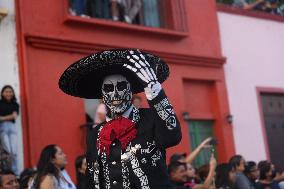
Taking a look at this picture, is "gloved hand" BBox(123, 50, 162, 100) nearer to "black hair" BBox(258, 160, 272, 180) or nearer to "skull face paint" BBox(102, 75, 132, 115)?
"skull face paint" BBox(102, 75, 132, 115)

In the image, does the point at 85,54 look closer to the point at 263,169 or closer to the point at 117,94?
the point at 263,169

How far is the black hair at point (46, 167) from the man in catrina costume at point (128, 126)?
88.0 inches

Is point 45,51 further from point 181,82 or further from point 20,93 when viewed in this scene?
point 181,82

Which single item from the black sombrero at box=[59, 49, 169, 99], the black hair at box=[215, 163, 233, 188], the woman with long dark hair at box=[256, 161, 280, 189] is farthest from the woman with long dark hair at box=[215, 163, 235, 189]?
the black sombrero at box=[59, 49, 169, 99]

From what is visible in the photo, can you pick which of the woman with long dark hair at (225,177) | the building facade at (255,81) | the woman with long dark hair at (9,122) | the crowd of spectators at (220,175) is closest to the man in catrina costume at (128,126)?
the crowd of spectators at (220,175)

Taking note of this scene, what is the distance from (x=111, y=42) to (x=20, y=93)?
2.11m

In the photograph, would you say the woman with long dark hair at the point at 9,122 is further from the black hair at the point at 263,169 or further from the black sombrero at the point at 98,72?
the black sombrero at the point at 98,72

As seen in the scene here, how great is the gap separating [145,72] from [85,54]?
6.79 m

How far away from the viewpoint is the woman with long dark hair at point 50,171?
5482mm

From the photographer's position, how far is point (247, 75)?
40.9ft

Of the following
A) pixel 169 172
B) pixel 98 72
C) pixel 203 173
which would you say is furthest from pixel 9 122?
pixel 98 72

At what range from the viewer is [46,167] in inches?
230

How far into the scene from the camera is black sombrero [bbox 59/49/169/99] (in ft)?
10.9

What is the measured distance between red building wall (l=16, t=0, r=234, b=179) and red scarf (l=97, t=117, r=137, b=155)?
5.48 m
